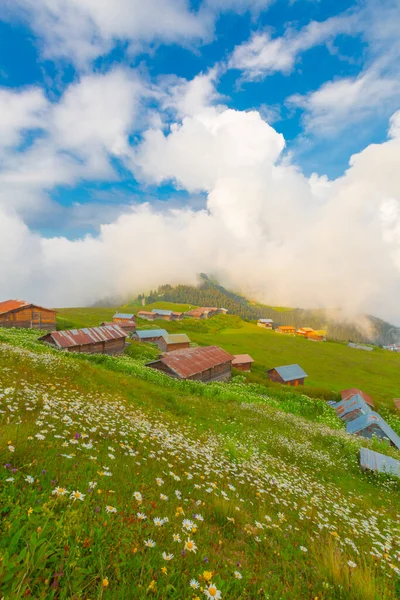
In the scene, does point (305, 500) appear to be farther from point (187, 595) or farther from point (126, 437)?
point (187, 595)

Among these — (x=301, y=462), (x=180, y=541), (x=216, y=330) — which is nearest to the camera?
(x=180, y=541)

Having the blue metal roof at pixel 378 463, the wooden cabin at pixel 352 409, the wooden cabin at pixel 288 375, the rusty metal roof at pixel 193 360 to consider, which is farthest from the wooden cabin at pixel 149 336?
the blue metal roof at pixel 378 463

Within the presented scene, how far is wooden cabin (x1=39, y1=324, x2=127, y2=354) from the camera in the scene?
40.2 metres

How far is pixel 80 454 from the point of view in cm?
500

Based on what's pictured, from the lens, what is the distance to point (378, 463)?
601 inches

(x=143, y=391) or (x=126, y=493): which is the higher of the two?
(x=126, y=493)

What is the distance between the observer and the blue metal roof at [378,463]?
14595 mm

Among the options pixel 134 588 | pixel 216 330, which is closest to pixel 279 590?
pixel 134 588

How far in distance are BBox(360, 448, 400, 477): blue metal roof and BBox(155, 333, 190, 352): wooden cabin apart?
74.1m

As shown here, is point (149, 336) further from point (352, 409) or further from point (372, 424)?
point (372, 424)

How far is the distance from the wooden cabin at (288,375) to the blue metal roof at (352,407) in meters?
22.0

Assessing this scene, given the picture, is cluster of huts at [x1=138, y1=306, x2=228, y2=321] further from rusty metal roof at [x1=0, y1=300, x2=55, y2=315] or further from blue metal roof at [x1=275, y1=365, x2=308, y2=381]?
blue metal roof at [x1=275, y1=365, x2=308, y2=381]

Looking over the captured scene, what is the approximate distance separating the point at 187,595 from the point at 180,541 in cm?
72

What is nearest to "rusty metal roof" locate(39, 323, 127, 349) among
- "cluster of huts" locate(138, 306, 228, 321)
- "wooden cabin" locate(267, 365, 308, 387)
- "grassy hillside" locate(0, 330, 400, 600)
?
"grassy hillside" locate(0, 330, 400, 600)
